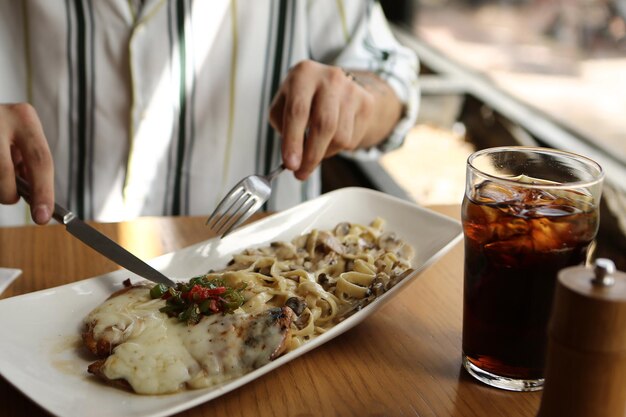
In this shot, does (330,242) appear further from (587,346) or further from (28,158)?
(587,346)

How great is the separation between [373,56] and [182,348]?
1.51 metres

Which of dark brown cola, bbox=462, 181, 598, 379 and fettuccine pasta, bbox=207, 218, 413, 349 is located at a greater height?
dark brown cola, bbox=462, 181, 598, 379

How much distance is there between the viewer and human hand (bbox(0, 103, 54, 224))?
4.59 feet

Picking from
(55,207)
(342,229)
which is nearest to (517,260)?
(342,229)

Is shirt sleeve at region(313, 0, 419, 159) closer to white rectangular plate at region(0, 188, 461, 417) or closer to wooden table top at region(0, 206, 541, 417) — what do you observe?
white rectangular plate at region(0, 188, 461, 417)

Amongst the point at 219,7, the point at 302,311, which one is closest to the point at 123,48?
the point at 219,7

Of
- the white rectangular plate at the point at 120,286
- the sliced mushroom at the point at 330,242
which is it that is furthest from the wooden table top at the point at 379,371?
the sliced mushroom at the point at 330,242

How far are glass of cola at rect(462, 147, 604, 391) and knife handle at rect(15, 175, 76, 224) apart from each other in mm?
769

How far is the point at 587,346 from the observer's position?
0.87m

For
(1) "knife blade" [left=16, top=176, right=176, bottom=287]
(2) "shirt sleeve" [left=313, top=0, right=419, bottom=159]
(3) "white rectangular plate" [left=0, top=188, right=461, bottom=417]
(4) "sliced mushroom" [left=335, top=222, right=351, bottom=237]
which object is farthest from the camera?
(2) "shirt sleeve" [left=313, top=0, right=419, bottom=159]

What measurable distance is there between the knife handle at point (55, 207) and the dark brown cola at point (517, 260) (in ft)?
2.53

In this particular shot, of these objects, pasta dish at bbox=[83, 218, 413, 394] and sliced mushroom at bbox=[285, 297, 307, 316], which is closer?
pasta dish at bbox=[83, 218, 413, 394]

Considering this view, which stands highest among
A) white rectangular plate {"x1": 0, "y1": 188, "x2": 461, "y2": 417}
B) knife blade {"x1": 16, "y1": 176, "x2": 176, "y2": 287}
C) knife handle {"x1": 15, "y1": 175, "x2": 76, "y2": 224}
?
knife handle {"x1": 15, "y1": 175, "x2": 76, "y2": 224}

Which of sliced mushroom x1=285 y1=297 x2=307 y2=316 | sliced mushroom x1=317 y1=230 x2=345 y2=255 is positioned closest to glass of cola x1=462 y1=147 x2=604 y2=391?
sliced mushroom x1=285 y1=297 x2=307 y2=316
